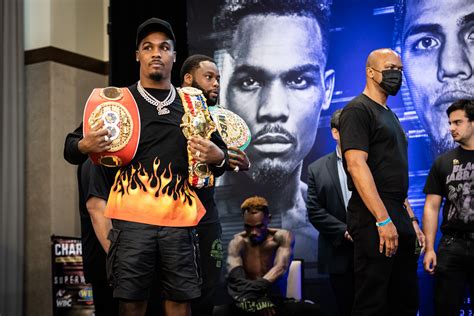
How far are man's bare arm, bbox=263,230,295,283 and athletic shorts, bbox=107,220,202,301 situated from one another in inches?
103

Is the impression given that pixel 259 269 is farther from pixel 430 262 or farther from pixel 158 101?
pixel 158 101

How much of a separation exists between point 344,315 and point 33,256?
135 inches

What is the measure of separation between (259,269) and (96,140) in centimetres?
304

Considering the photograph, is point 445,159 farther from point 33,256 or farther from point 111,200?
point 33,256

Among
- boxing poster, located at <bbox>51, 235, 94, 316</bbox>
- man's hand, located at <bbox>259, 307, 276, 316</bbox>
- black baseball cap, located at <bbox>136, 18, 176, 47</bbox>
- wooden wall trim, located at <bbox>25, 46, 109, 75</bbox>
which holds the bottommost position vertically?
man's hand, located at <bbox>259, 307, 276, 316</bbox>

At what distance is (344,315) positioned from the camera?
4.84 metres

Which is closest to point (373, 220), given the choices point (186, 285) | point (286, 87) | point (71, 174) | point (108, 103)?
point (186, 285)

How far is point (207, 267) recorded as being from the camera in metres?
3.50

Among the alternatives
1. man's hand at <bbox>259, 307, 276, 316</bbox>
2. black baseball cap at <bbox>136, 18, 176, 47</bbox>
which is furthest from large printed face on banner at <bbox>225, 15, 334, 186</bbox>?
black baseball cap at <bbox>136, 18, 176, 47</bbox>

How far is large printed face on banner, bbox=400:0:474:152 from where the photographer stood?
5.54 meters

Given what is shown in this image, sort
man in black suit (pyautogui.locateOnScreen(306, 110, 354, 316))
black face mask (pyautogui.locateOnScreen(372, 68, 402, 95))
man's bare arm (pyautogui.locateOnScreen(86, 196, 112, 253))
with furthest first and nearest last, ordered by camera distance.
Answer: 1. man in black suit (pyautogui.locateOnScreen(306, 110, 354, 316))
2. black face mask (pyautogui.locateOnScreen(372, 68, 402, 95))
3. man's bare arm (pyautogui.locateOnScreen(86, 196, 112, 253))

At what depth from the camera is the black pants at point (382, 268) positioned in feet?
11.1

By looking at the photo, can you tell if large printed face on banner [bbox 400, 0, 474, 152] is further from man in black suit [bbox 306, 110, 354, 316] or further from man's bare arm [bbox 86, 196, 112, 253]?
man's bare arm [bbox 86, 196, 112, 253]

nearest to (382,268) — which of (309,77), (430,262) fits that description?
(430,262)
